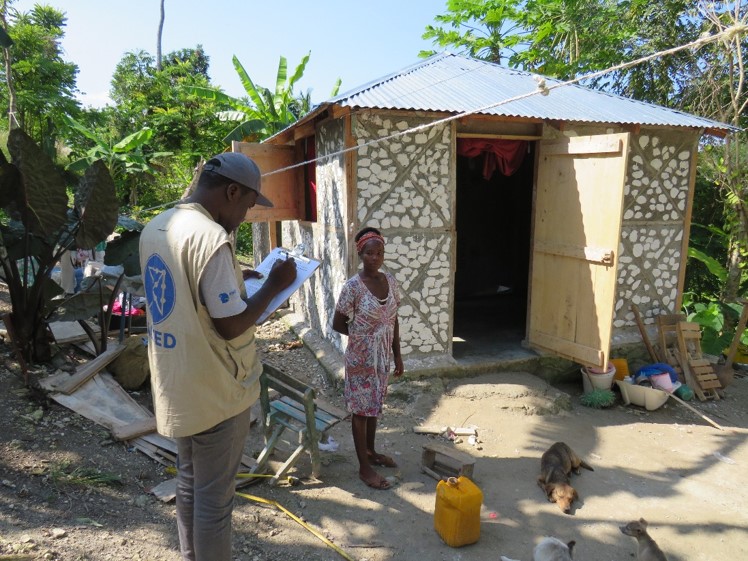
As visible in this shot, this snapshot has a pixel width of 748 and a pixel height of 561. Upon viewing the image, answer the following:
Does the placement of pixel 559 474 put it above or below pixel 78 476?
below

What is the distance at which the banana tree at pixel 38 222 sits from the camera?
4121 millimetres

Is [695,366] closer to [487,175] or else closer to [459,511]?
[487,175]

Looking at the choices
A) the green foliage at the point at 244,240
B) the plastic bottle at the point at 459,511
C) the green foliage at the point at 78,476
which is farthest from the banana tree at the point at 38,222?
the green foliage at the point at 244,240

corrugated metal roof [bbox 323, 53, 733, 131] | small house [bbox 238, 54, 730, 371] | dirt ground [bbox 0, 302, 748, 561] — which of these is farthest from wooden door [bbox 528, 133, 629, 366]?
dirt ground [bbox 0, 302, 748, 561]

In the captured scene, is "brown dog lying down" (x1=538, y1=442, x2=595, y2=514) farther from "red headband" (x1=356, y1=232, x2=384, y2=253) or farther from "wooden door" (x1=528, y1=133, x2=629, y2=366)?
"red headband" (x1=356, y1=232, x2=384, y2=253)

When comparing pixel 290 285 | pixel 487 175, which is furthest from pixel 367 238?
pixel 487 175

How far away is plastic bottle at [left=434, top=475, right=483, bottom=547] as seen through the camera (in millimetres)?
2920

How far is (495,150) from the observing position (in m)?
5.84

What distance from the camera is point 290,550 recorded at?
2.81 metres

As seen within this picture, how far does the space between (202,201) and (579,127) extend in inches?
196

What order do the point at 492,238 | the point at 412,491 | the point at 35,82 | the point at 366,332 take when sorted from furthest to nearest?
the point at 35,82 < the point at 492,238 < the point at 412,491 < the point at 366,332

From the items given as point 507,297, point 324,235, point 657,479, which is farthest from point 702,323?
point 324,235

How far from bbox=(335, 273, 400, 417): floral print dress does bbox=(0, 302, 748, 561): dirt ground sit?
25.8 inches

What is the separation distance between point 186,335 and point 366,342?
1.75 metres
